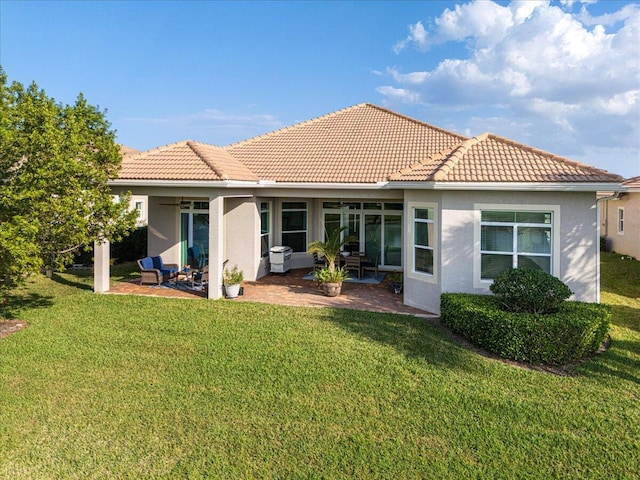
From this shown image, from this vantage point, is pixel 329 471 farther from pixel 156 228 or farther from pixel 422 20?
pixel 422 20

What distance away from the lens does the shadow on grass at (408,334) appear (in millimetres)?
9953

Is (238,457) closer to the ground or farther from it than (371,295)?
closer to the ground

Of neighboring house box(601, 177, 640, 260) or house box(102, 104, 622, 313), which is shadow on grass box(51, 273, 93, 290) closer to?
house box(102, 104, 622, 313)

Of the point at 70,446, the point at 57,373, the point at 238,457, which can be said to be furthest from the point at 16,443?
the point at 238,457

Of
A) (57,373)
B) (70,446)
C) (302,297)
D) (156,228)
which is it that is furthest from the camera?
(156,228)

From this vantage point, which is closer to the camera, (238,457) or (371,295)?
(238,457)

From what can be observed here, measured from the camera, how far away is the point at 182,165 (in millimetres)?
15594

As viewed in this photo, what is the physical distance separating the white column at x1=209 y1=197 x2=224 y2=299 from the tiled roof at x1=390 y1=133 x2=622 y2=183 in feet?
19.7

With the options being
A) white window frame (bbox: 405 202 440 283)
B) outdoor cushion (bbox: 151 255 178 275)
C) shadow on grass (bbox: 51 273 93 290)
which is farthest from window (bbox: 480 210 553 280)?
shadow on grass (bbox: 51 273 93 290)

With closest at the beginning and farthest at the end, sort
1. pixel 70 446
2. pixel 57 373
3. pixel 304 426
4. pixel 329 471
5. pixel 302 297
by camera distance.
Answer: pixel 329 471
pixel 70 446
pixel 304 426
pixel 57 373
pixel 302 297

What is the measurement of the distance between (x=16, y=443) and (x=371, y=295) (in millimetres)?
11327

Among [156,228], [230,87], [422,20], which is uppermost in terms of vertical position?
[422,20]

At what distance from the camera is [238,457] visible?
631 centimetres

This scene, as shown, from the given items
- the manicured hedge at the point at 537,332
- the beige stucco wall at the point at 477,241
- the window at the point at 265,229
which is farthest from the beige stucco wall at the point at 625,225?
the window at the point at 265,229
